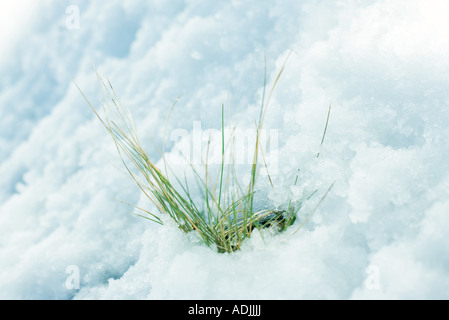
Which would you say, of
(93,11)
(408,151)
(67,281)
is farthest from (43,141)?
(408,151)

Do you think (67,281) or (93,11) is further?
(93,11)

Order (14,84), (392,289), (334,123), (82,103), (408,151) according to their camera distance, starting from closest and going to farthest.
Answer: (392,289) < (408,151) < (334,123) < (82,103) < (14,84)

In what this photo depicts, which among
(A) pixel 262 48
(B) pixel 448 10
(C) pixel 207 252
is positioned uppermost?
(A) pixel 262 48

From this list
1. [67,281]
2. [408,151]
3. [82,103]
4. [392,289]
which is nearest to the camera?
[392,289]

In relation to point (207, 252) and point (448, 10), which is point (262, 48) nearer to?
point (448, 10)

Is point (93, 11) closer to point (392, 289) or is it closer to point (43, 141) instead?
point (43, 141)

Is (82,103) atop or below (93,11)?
below
